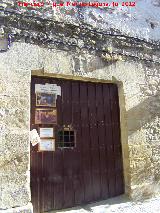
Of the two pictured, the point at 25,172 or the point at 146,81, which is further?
the point at 146,81

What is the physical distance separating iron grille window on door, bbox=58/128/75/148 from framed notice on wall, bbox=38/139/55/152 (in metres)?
0.12

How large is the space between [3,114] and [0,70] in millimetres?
566

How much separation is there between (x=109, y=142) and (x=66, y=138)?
75 centimetres

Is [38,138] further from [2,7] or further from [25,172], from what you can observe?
[2,7]

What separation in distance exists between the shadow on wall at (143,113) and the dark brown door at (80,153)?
23 cm

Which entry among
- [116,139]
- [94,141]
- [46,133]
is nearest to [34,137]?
[46,133]

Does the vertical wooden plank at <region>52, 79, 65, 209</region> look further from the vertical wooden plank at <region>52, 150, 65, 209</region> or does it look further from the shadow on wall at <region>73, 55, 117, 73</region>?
the shadow on wall at <region>73, 55, 117, 73</region>

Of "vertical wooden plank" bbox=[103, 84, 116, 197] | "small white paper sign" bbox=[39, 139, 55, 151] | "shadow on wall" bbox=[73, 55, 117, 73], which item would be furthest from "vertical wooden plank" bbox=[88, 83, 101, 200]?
"small white paper sign" bbox=[39, 139, 55, 151]

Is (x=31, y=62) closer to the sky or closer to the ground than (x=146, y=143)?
closer to the sky

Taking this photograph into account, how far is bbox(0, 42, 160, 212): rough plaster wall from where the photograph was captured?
3293mm

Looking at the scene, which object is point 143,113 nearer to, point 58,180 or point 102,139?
point 102,139

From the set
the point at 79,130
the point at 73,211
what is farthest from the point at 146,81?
the point at 73,211

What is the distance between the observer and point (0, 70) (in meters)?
3.42

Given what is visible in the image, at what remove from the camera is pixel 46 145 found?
12.2 ft
